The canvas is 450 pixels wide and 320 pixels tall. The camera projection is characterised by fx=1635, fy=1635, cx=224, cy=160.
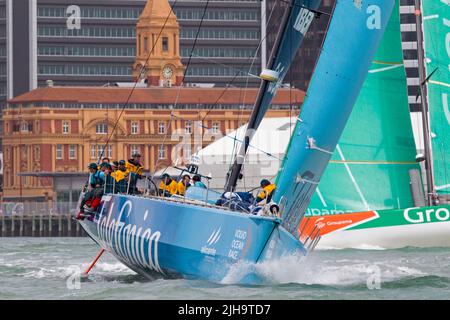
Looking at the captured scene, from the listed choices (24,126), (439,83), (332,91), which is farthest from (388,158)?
(24,126)

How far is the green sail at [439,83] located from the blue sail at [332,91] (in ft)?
55.3

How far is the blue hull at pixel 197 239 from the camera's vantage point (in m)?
19.6

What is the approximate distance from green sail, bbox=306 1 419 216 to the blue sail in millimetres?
17733

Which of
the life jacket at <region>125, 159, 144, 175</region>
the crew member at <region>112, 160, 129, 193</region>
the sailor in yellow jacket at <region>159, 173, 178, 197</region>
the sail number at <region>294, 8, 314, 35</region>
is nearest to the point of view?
the sail number at <region>294, 8, 314, 35</region>

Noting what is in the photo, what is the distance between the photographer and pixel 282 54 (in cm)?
2248

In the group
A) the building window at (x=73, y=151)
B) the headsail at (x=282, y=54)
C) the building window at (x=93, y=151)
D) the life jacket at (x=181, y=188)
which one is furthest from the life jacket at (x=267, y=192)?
the building window at (x=73, y=151)

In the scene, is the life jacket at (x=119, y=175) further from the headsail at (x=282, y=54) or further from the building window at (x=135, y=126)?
the building window at (x=135, y=126)

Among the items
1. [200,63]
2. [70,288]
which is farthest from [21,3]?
[70,288]

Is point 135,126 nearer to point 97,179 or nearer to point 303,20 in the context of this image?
point 97,179

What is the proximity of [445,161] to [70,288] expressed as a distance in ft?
56.5

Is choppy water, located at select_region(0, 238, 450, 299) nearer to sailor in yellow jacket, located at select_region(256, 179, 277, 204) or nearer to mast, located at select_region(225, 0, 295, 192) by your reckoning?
sailor in yellow jacket, located at select_region(256, 179, 277, 204)

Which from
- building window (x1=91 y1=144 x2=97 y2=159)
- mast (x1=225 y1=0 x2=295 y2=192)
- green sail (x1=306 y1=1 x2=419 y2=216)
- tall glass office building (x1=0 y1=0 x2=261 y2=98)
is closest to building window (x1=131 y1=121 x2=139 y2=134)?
building window (x1=91 y1=144 x2=97 y2=159)

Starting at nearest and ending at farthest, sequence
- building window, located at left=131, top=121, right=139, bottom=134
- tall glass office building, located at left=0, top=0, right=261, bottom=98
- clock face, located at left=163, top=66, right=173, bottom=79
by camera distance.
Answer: building window, located at left=131, top=121, right=139, bottom=134 → clock face, located at left=163, top=66, right=173, bottom=79 → tall glass office building, located at left=0, top=0, right=261, bottom=98

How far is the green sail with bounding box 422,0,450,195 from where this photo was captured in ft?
124
